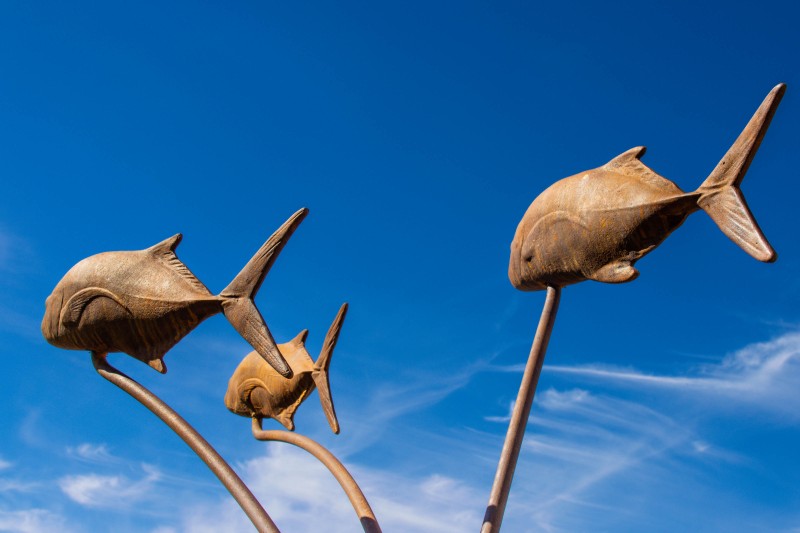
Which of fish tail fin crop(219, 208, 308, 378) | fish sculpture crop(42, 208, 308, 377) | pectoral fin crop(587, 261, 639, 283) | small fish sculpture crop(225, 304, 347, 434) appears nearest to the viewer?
pectoral fin crop(587, 261, 639, 283)

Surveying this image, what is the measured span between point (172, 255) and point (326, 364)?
2.23m

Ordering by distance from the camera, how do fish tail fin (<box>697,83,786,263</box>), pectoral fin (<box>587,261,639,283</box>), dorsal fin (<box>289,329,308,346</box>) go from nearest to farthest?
fish tail fin (<box>697,83,786,263</box>), pectoral fin (<box>587,261,639,283</box>), dorsal fin (<box>289,329,308,346</box>)

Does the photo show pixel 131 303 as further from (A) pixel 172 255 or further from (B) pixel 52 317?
(B) pixel 52 317

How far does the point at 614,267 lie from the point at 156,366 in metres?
3.82

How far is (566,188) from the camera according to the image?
18.0 ft

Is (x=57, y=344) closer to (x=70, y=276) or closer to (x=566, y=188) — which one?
(x=70, y=276)

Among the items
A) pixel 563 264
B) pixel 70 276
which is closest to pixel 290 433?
pixel 70 276

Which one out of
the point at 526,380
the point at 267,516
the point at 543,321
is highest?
the point at 543,321

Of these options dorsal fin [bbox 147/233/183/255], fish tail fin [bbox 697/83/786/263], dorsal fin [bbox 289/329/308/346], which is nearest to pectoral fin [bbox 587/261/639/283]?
fish tail fin [bbox 697/83/786/263]

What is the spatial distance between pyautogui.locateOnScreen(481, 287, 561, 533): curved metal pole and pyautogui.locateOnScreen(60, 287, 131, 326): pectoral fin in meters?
3.22

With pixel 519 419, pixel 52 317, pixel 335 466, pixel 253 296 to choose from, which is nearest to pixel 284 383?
pixel 335 466

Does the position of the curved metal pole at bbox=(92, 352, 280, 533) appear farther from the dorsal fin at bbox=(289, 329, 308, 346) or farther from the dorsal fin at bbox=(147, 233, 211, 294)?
the dorsal fin at bbox=(289, 329, 308, 346)

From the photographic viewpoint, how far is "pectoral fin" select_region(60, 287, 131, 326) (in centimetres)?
637

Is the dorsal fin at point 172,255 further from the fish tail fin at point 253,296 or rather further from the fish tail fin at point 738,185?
the fish tail fin at point 738,185
